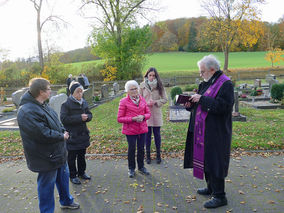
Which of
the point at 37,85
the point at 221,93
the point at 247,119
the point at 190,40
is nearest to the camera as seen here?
the point at 37,85

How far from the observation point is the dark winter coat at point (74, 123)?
4.41 metres

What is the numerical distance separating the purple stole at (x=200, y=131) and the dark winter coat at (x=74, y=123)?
6.52 feet

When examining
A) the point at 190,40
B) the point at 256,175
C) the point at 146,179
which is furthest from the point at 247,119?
the point at 190,40

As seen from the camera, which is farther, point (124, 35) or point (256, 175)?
point (124, 35)

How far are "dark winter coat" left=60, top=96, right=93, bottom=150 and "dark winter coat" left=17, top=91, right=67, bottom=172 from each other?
3.58 feet

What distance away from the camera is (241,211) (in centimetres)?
353

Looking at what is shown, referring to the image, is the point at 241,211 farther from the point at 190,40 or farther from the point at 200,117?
the point at 190,40

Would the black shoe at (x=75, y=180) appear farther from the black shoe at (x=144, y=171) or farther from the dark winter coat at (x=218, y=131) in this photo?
the dark winter coat at (x=218, y=131)

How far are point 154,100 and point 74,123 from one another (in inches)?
71.9

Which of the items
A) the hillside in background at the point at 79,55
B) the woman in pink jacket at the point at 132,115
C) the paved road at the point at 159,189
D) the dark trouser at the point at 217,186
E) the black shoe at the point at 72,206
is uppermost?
the hillside in background at the point at 79,55

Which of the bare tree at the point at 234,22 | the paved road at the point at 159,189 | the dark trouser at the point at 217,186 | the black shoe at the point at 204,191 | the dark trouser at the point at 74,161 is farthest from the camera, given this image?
the bare tree at the point at 234,22

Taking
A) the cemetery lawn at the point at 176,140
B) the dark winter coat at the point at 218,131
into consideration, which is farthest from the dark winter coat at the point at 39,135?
the cemetery lawn at the point at 176,140

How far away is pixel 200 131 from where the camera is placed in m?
3.59

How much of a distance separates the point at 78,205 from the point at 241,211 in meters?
2.37
